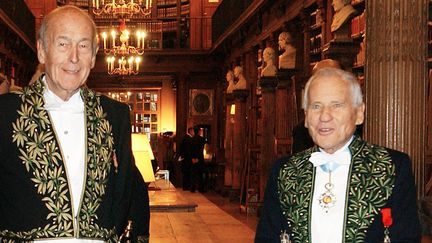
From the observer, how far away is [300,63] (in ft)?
35.0

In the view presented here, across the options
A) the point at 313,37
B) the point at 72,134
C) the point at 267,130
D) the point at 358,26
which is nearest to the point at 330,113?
the point at 72,134

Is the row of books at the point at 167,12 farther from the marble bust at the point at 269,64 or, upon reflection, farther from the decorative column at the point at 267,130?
the marble bust at the point at 269,64

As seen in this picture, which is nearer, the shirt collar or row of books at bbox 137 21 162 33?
the shirt collar

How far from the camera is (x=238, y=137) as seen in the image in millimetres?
15469

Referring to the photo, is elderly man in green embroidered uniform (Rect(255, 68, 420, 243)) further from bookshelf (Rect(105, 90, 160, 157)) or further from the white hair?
bookshelf (Rect(105, 90, 160, 157))

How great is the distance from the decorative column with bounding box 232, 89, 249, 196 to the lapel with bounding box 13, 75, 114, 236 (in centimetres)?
1211

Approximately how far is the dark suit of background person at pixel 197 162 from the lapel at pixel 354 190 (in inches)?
594

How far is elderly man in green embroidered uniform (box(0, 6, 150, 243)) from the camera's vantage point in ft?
8.29

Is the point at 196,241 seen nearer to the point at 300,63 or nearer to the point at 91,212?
the point at 91,212

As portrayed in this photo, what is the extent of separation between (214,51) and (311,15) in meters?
9.24

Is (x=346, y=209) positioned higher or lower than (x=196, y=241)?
higher

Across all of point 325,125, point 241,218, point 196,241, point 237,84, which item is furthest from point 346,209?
Answer: point 237,84

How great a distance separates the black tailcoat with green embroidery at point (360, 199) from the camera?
2527 millimetres

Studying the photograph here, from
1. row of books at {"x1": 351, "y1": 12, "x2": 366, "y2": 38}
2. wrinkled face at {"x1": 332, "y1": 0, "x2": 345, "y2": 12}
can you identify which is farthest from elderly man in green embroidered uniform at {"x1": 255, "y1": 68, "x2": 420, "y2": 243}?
row of books at {"x1": 351, "y1": 12, "x2": 366, "y2": 38}
